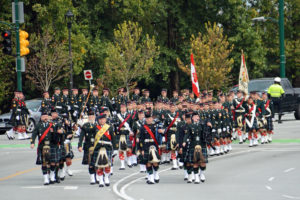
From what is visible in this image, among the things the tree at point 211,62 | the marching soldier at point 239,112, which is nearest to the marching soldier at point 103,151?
the marching soldier at point 239,112

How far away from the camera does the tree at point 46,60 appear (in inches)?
1615

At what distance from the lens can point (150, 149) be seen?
16.9m

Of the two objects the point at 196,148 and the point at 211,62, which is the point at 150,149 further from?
the point at 211,62

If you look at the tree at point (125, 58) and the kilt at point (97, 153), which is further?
the tree at point (125, 58)

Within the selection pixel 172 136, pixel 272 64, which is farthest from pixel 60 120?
pixel 272 64

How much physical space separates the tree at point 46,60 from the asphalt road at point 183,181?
17543 mm

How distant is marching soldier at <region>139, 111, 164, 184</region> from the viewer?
652 inches

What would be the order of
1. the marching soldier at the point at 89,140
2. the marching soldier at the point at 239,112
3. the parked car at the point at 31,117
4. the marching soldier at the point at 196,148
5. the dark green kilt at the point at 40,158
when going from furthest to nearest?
the parked car at the point at 31,117 < the marching soldier at the point at 239,112 < the dark green kilt at the point at 40,158 < the marching soldier at the point at 89,140 < the marching soldier at the point at 196,148

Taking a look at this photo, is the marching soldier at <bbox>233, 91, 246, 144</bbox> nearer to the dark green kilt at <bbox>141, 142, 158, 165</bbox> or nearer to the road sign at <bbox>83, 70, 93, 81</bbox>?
the dark green kilt at <bbox>141, 142, 158, 165</bbox>

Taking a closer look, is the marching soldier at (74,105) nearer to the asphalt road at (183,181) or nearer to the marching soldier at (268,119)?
the asphalt road at (183,181)

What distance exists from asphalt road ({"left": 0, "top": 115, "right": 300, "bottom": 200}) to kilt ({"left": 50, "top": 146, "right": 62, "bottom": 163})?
0.65m

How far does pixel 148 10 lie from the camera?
5278 cm

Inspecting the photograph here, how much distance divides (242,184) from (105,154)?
3.39 m

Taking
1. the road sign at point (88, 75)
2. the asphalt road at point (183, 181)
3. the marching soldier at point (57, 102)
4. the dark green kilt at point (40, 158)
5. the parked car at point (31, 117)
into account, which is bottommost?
the asphalt road at point (183, 181)
